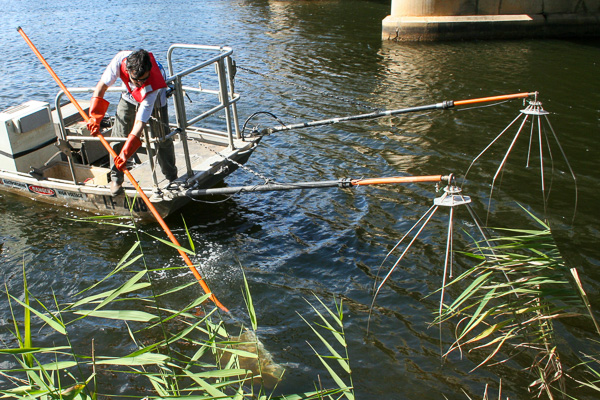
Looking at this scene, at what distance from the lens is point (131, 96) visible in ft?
24.4

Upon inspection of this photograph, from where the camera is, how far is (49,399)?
346 cm

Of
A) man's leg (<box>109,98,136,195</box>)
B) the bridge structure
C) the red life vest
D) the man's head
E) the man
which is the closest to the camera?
the man's head

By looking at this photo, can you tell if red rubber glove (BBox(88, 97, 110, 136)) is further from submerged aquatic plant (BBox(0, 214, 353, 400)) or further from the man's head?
submerged aquatic plant (BBox(0, 214, 353, 400))

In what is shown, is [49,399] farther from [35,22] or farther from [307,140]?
[35,22]

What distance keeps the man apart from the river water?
1234 mm

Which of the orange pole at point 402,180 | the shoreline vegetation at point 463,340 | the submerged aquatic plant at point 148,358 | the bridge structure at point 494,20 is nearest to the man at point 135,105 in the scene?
the submerged aquatic plant at point 148,358

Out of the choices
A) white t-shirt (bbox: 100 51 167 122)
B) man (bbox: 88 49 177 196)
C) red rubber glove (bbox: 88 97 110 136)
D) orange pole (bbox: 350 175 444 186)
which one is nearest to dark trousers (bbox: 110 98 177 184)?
man (bbox: 88 49 177 196)

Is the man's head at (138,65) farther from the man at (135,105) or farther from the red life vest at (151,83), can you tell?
the red life vest at (151,83)

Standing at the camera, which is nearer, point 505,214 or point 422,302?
point 422,302

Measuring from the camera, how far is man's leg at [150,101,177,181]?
286 inches

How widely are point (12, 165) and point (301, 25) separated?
1654cm

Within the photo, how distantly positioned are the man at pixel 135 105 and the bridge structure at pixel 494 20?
14.4m

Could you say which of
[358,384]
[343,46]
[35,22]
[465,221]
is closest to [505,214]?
[465,221]

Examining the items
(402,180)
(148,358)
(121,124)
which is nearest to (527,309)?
(402,180)
